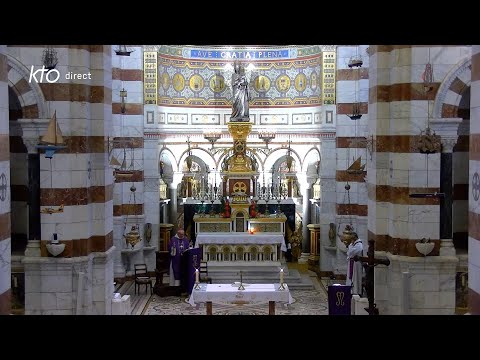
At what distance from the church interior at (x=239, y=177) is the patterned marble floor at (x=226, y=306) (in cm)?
9

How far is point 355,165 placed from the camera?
48.7 feet

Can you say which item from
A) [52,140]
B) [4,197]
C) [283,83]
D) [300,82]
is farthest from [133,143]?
[4,197]

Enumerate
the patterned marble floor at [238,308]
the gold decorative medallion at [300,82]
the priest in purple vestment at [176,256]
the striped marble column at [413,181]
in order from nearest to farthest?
the striped marble column at [413,181] → the patterned marble floor at [238,308] → the priest in purple vestment at [176,256] → the gold decorative medallion at [300,82]

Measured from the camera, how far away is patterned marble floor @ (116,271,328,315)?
15.2 metres

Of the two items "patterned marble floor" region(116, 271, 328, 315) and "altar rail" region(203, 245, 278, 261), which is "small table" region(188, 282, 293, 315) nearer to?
"patterned marble floor" region(116, 271, 328, 315)

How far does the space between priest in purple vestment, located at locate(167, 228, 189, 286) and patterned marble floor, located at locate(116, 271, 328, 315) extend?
53 centimetres

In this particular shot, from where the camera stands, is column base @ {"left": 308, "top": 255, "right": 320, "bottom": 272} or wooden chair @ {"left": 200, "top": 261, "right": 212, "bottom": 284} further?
column base @ {"left": 308, "top": 255, "right": 320, "bottom": 272}

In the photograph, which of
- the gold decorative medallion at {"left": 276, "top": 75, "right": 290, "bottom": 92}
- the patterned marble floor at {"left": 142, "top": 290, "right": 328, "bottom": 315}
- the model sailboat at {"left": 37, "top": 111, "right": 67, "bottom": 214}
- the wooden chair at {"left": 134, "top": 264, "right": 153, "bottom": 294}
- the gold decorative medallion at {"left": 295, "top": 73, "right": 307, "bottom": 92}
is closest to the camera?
the model sailboat at {"left": 37, "top": 111, "right": 67, "bottom": 214}

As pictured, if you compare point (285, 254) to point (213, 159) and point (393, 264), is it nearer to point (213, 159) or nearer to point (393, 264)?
point (213, 159)

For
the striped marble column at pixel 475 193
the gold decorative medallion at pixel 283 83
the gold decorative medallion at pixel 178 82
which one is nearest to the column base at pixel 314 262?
the gold decorative medallion at pixel 283 83

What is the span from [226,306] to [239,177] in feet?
19.9

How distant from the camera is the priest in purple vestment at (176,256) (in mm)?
17234

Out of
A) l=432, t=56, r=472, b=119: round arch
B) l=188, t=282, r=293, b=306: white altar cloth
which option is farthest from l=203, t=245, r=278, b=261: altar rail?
l=432, t=56, r=472, b=119: round arch

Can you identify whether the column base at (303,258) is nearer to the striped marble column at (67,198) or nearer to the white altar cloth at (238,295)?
the white altar cloth at (238,295)
